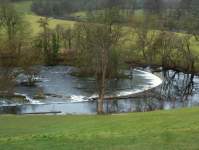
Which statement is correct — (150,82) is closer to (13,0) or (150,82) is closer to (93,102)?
(93,102)

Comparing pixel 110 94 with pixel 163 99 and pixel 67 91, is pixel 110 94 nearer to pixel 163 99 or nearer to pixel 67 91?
pixel 67 91

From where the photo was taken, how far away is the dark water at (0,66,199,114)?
3189 cm

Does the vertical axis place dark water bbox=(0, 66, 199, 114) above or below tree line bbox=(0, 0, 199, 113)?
below

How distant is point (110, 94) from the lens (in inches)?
1491

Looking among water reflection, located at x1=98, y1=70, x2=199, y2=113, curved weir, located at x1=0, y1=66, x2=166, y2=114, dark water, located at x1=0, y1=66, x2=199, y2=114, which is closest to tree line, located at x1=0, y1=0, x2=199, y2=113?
curved weir, located at x1=0, y1=66, x2=166, y2=114

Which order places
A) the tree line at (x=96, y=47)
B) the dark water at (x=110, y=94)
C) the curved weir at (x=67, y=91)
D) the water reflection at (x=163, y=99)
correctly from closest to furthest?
1. the tree line at (x=96, y=47)
2. the dark water at (x=110, y=94)
3. the curved weir at (x=67, y=91)
4. the water reflection at (x=163, y=99)

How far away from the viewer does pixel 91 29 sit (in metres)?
27.6

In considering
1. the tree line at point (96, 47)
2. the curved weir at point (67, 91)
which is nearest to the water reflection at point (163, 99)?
the curved weir at point (67, 91)

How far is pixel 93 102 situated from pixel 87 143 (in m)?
23.4

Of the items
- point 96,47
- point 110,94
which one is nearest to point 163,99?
point 110,94

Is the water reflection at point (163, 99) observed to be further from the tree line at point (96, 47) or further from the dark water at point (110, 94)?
the tree line at point (96, 47)

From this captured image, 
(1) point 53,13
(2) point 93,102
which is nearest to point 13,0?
(1) point 53,13

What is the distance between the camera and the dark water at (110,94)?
31.9 metres

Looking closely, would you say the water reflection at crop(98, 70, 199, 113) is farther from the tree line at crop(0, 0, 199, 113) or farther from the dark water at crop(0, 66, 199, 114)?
the tree line at crop(0, 0, 199, 113)
